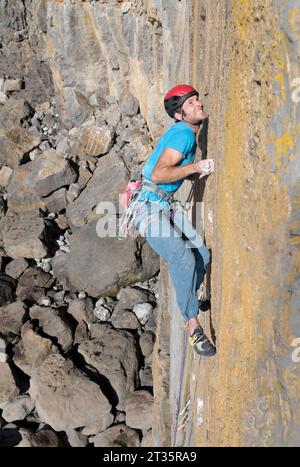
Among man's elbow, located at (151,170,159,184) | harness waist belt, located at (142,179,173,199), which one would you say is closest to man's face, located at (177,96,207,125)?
man's elbow, located at (151,170,159,184)

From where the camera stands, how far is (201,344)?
3.46 metres

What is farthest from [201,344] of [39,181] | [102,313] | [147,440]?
[39,181]

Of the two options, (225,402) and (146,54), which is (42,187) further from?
(225,402)

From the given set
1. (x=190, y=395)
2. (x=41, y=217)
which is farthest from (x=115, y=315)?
(x=190, y=395)

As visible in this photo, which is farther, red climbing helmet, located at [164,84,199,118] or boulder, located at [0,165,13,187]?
boulder, located at [0,165,13,187]

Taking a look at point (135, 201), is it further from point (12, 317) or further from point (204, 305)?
point (12, 317)

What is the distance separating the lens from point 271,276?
1.93 m

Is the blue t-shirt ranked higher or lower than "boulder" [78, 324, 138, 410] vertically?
higher

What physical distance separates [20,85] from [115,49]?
577 centimetres

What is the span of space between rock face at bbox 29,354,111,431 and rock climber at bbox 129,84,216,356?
4.48 meters

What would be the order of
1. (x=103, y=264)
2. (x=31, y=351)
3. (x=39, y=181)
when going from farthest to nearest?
(x=39, y=181) < (x=103, y=264) < (x=31, y=351)

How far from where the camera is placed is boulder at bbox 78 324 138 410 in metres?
8.36

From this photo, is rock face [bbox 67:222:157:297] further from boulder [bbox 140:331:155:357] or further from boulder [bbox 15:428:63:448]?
boulder [bbox 15:428:63:448]

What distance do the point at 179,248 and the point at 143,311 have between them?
258 inches
